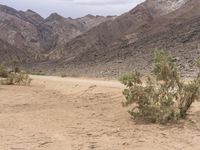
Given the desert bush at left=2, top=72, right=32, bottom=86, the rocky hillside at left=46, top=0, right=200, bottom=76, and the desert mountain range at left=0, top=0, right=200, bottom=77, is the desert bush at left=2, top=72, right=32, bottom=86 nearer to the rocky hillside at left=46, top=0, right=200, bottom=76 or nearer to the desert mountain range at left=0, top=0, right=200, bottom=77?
the desert mountain range at left=0, top=0, right=200, bottom=77

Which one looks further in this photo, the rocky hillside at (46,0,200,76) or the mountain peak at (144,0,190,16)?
the mountain peak at (144,0,190,16)

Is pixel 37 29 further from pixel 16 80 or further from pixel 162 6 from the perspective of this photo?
pixel 16 80

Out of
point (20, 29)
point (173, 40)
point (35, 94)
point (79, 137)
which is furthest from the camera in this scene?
point (20, 29)

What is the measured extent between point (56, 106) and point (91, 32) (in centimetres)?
7027

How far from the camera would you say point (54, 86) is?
30.5m

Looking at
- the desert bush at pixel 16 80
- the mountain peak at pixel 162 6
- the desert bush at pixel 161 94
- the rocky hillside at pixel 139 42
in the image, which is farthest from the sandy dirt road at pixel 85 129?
the mountain peak at pixel 162 6

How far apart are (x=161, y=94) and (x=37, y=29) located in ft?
388

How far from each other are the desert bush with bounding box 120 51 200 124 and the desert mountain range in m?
21.5

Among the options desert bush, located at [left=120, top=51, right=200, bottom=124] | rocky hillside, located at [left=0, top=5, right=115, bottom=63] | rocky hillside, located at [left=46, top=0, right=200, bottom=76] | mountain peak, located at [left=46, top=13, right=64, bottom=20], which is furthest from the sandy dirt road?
mountain peak, located at [left=46, top=13, right=64, bottom=20]

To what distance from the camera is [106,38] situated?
280ft

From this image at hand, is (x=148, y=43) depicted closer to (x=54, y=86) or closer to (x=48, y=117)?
(x=54, y=86)

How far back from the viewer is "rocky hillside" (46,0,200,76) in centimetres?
4819

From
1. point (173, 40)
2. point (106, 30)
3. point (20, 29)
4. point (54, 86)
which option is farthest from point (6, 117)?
point (20, 29)

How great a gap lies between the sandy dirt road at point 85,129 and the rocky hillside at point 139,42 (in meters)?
19.9
